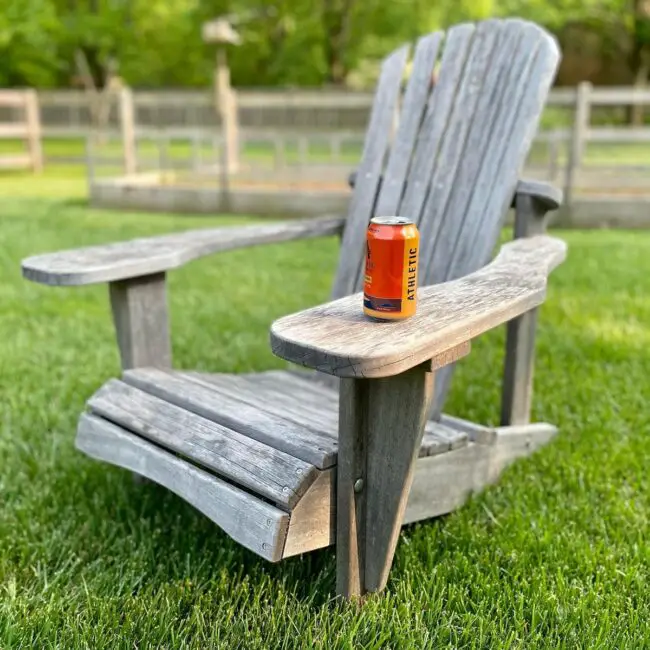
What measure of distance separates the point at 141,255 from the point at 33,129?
12.5 m

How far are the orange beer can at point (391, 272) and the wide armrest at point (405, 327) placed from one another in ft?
0.08

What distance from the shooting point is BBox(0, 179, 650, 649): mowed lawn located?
68.8 inches

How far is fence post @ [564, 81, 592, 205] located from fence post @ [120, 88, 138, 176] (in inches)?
209

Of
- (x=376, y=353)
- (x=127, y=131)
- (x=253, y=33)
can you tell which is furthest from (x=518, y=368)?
(x=253, y=33)

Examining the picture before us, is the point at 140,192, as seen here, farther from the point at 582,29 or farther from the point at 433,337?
the point at 582,29

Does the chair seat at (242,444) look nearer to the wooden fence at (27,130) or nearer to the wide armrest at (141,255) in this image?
the wide armrest at (141,255)

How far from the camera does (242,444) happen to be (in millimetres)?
1791

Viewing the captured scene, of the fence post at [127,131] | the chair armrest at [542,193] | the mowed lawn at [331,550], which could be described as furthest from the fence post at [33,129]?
the chair armrest at [542,193]

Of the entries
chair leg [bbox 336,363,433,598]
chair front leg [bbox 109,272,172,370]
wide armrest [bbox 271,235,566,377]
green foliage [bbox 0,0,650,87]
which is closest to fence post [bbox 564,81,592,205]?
chair front leg [bbox 109,272,172,370]

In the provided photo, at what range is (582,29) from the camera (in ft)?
→ 85.5

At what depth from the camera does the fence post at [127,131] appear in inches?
387

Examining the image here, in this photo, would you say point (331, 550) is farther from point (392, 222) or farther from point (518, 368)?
Answer: point (392, 222)

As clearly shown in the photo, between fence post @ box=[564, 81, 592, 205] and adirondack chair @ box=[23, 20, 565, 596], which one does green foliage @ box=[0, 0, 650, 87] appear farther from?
adirondack chair @ box=[23, 20, 565, 596]

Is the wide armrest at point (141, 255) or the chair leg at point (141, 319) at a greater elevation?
the wide armrest at point (141, 255)
